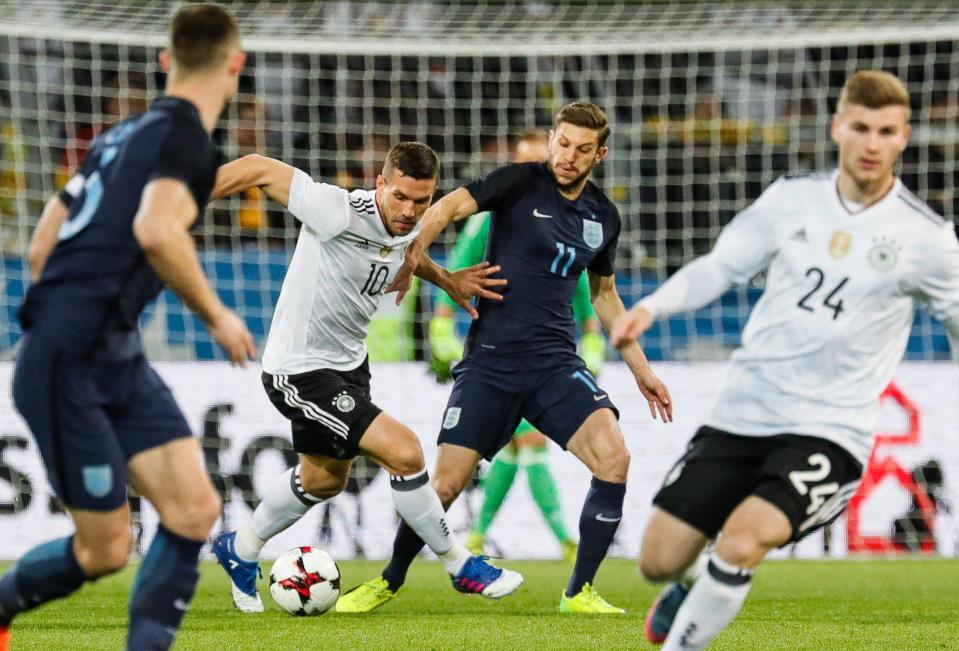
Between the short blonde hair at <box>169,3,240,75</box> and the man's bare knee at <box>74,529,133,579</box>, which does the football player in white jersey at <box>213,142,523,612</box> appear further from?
the man's bare knee at <box>74,529,133,579</box>

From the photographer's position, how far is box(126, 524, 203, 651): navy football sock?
4.02 meters

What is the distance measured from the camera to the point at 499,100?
1407 cm

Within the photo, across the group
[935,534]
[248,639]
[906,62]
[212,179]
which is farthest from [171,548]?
[906,62]

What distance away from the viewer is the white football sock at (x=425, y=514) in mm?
6496

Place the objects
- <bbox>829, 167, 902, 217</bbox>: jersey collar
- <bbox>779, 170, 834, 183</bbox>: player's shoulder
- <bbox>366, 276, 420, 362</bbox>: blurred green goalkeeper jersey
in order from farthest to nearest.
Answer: <bbox>366, 276, 420, 362</bbox>: blurred green goalkeeper jersey → <bbox>779, 170, 834, 183</bbox>: player's shoulder → <bbox>829, 167, 902, 217</bbox>: jersey collar

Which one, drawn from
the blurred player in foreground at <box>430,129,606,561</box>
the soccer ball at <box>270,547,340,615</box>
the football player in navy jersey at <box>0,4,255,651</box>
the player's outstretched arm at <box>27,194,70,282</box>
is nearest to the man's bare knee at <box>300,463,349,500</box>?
the soccer ball at <box>270,547,340,615</box>

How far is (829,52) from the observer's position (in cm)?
1432

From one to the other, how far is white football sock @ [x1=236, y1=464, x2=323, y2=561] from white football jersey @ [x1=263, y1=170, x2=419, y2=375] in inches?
23.2

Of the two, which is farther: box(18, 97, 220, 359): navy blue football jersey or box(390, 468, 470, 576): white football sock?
box(390, 468, 470, 576): white football sock

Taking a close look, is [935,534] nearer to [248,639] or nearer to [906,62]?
[906,62]

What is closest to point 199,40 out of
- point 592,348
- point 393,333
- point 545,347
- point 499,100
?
point 545,347

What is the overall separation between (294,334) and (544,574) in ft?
11.2

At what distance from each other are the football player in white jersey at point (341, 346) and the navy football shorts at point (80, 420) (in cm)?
222

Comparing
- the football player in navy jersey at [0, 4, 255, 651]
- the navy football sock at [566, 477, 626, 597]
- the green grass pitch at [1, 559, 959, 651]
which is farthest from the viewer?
the navy football sock at [566, 477, 626, 597]
